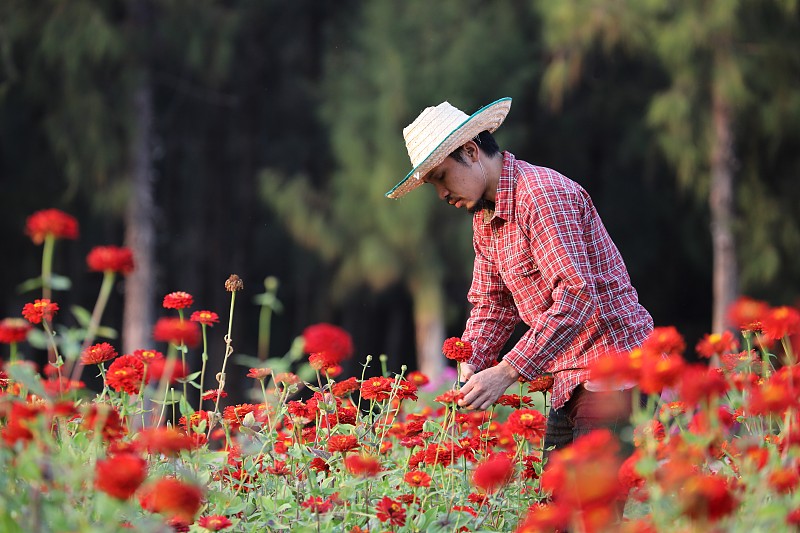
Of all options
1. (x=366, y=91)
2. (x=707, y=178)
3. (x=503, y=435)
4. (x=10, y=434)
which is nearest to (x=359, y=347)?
(x=366, y=91)

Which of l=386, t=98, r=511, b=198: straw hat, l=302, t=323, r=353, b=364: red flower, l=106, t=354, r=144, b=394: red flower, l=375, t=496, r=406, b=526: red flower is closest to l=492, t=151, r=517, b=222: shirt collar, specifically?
l=386, t=98, r=511, b=198: straw hat

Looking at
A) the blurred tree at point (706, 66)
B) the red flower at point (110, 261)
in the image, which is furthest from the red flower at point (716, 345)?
the blurred tree at point (706, 66)

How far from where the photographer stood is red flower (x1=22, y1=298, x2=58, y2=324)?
237cm

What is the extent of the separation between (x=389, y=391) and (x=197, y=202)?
1221 cm

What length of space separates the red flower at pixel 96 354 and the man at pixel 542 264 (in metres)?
0.80

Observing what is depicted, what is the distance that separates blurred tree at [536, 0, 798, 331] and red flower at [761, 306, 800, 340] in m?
8.03

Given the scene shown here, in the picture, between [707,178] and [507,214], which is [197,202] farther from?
[507,214]

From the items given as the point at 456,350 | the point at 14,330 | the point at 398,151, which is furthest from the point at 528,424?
the point at 398,151

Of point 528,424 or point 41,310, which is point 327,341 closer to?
point 528,424

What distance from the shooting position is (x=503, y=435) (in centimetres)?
266

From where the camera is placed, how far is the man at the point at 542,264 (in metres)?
2.52

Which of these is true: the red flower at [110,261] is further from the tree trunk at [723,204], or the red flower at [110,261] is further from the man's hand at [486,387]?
the tree trunk at [723,204]

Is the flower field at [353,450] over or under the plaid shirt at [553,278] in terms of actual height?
under

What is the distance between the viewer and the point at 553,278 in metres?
2.56
